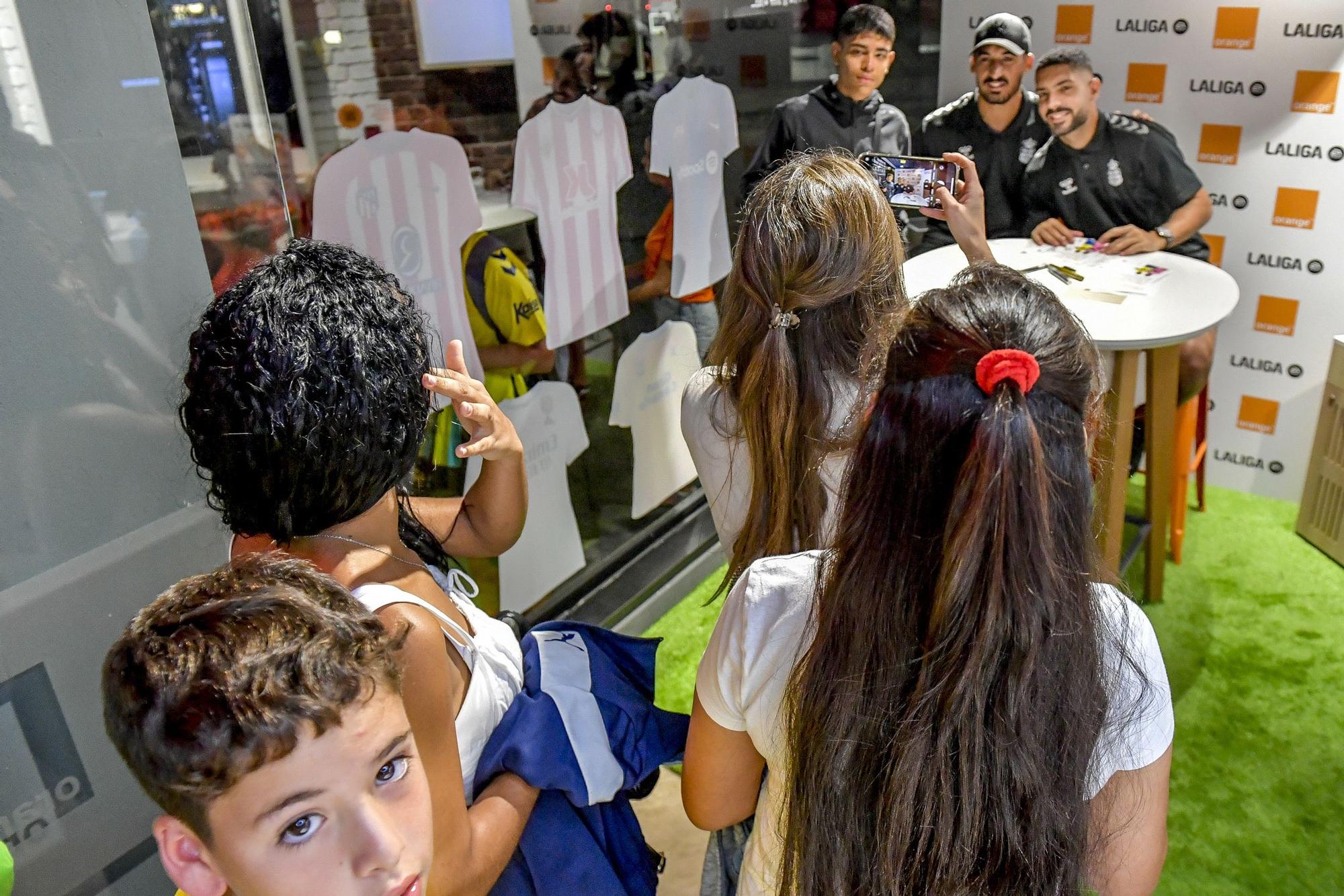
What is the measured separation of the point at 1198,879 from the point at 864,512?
1.70m

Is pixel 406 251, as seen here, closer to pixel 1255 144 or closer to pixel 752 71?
pixel 752 71

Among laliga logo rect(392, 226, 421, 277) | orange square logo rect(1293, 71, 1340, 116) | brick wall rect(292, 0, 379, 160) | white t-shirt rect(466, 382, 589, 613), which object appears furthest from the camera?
orange square logo rect(1293, 71, 1340, 116)

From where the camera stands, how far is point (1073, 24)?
11.2 ft

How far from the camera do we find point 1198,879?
6.97ft

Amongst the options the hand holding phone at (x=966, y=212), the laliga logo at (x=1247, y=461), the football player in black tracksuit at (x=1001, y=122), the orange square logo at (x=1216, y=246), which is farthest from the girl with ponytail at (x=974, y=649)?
the laliga logo at (x=1247, y=461)

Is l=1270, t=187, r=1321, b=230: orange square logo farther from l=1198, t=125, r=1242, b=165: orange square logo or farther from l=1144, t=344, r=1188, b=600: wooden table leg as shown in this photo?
l=1144, t=344, r=1188, b=600: wooden table leg

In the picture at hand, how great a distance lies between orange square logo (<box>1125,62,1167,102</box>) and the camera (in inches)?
132

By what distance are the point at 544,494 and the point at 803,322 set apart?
1.30 metres

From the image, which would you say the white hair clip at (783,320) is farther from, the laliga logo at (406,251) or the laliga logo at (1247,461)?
the laliga logo at (1247,461)

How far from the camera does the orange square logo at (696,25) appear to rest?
287 cm

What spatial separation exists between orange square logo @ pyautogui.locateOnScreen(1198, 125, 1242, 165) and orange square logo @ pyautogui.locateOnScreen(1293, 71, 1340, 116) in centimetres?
19

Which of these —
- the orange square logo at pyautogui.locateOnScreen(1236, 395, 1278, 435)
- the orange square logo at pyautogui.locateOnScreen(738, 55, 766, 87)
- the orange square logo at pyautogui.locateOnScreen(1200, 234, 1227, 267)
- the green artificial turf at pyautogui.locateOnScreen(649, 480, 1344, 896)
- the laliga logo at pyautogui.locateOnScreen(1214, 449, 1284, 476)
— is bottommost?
the green artificial turf at pyautogui.locateOnScreen(649, 480, 1344, 896)

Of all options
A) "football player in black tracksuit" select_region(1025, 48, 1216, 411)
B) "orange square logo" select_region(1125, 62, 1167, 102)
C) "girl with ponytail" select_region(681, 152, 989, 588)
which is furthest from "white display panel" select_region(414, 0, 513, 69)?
"orange square logo" select_region(1125, 62, 1167, 102)

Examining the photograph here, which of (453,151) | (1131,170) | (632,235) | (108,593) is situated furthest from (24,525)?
(1131,170)
